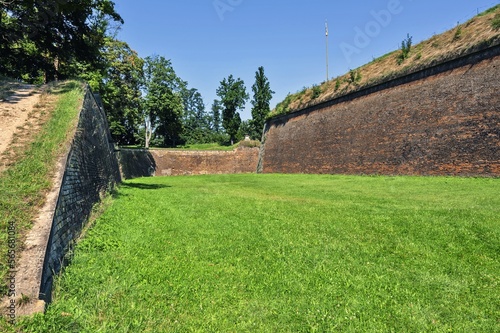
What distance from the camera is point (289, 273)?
447 cm

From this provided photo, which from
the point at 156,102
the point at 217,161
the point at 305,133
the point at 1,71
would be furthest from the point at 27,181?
the point at 156,102

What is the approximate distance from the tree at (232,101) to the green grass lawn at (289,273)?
151ft

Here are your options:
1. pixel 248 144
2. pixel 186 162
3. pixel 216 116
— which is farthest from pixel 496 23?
pixel 216 116

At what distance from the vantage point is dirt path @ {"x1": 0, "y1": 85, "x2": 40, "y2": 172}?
6.09 metres

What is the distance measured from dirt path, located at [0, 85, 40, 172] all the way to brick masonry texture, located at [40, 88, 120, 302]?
1.12m

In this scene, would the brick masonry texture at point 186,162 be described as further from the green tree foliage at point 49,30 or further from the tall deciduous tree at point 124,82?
the green tree foliage at point 49,30

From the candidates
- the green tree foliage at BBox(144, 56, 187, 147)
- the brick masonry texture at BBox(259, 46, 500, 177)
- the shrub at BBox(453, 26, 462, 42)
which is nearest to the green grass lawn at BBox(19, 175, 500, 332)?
the brick masonry texture at BBox(259, 46, 500, 177)

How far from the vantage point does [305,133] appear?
24.1 m

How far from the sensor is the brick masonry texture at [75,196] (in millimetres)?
4098

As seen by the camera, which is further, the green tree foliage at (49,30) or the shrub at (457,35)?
the shrub at (457,35)

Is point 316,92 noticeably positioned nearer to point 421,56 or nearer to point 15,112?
point 421,56

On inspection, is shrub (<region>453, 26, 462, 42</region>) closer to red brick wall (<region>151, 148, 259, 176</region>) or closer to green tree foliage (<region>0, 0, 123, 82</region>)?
green tree foliage (<region>0, 0, 123, 82</region>)

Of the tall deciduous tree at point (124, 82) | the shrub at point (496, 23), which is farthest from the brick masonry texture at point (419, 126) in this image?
the tall deciduous tree at point (124, 82)

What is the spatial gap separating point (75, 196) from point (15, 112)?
3.48m
